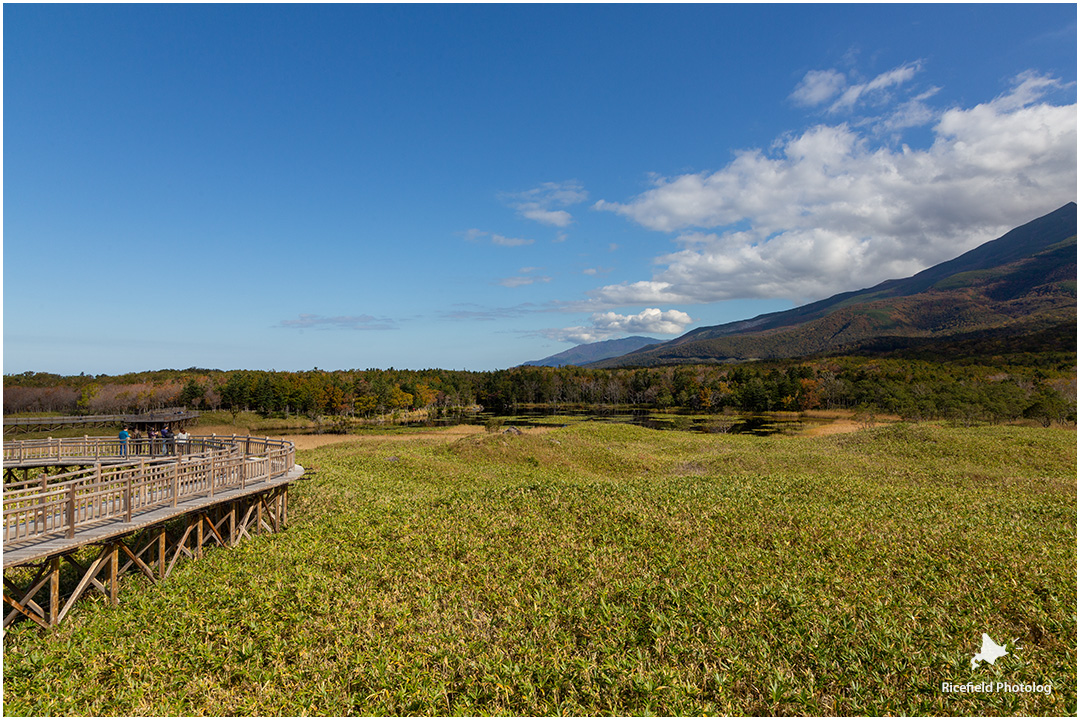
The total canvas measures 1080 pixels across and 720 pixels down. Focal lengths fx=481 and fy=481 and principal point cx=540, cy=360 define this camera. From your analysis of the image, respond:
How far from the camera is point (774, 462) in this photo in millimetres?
31812

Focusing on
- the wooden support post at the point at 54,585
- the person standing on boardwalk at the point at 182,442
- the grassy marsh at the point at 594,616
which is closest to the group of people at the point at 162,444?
the person standing on boardwalk at the point at 182,442

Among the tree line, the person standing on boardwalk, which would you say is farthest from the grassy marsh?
the tree line

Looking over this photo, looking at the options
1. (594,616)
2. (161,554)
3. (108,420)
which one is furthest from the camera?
(108,420)

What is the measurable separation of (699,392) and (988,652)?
108781 mm

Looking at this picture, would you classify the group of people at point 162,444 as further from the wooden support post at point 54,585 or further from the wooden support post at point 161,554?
the wooden support post at point 54,585

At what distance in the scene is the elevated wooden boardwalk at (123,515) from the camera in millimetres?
10328

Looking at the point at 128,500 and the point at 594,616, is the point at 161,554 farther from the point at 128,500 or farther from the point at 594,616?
the point at 594,616

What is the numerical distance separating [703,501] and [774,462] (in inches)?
623

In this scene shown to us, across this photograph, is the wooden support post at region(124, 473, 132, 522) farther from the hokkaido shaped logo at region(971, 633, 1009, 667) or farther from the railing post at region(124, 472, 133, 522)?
the hokkaido shaped logo at region(971, 633, 1009, 667)

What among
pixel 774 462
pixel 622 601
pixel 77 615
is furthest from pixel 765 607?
pixel 774 462

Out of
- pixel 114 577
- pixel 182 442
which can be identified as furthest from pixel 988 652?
pixel 182 442

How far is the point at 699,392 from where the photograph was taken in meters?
113

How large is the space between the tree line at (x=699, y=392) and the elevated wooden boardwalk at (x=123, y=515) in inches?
2992

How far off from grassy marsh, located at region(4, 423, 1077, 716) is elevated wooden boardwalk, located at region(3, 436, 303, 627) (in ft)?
3.06
